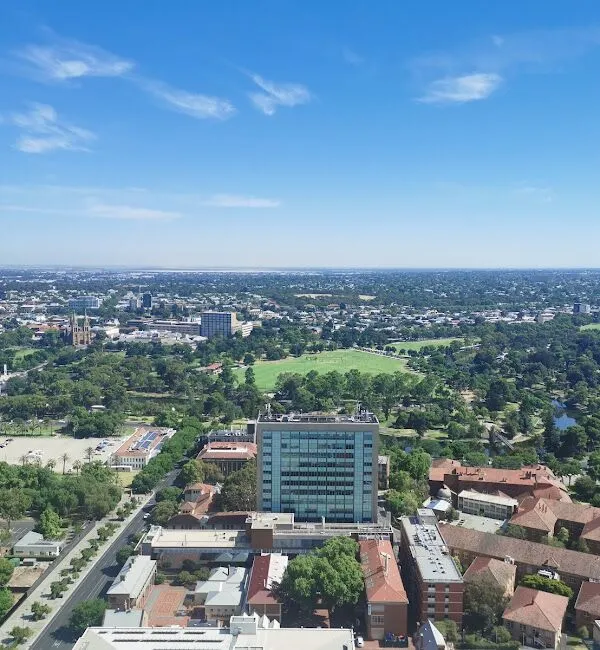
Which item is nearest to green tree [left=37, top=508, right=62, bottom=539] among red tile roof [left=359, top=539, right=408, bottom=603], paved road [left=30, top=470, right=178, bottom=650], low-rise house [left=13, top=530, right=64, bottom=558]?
low-rise house [left=13, top=530, right=64, bottom=558]

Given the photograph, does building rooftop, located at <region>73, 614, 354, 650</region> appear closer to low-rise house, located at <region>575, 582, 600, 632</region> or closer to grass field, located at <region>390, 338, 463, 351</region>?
low-rise house, located at <region>575, 582, 600, 632</region>

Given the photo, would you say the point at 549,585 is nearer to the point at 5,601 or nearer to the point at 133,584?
the point at 133,584

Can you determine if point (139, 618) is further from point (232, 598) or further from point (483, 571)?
point (483, 571)

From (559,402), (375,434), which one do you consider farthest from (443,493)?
(559,402)

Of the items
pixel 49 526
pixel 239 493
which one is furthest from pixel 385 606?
pixel 49 526

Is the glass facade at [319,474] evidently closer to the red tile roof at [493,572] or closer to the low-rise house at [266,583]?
the low-rise house at [266,583]
